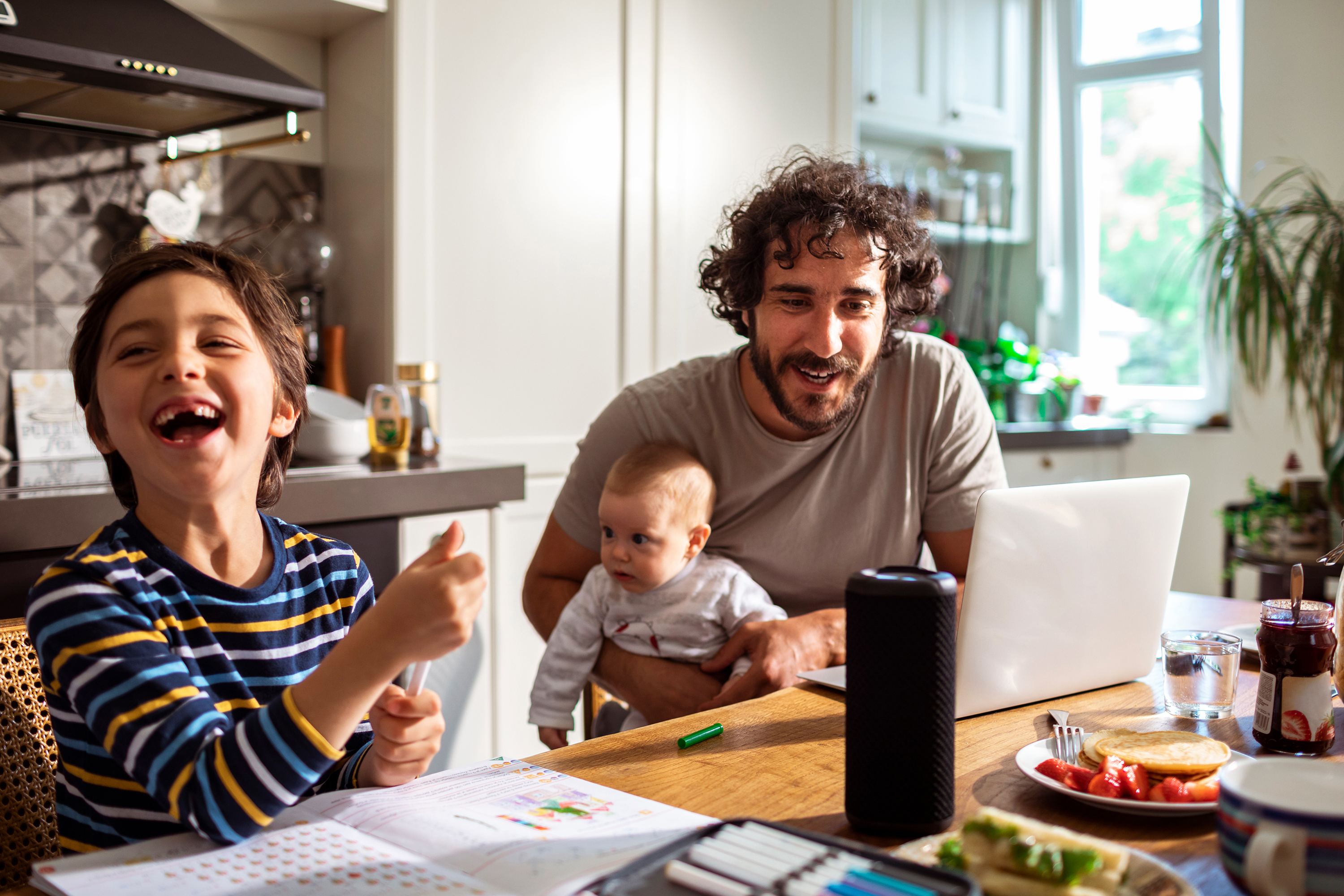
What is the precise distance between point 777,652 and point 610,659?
27 cm

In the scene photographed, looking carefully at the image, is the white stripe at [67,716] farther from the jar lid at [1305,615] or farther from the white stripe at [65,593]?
the jar lid at [1305,615]

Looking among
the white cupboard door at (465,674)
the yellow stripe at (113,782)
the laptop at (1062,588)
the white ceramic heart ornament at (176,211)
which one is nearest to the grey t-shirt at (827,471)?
the laptop at (1062,588)

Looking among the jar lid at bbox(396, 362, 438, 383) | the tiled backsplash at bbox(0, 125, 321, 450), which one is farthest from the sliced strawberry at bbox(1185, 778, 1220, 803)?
the tiled backsplash at bbox(0, 125, 321, 450)

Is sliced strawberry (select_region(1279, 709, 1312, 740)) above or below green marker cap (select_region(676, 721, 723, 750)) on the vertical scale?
above

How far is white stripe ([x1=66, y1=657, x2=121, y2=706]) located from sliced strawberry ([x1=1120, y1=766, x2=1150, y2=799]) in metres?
0.73

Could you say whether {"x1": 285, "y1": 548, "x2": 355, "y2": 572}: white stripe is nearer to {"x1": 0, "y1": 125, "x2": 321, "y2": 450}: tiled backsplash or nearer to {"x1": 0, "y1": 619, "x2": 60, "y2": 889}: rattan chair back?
{"x1": 0, "y1": 619, "x2": 60, "y2": 889}: rattan chair back

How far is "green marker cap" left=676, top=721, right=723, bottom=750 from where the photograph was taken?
95cm

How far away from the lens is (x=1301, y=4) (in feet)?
11.9

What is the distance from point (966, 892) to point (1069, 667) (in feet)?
1.92

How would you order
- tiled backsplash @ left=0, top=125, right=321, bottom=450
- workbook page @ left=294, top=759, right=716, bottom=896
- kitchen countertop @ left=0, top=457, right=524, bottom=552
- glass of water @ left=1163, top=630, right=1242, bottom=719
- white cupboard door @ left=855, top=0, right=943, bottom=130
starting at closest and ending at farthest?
workbook page @ left=294, top=759, right=716, bottom=896 → glass of water @ left=1163, top=630, right=1242, bottom=719 → kitchen countertop @ left=0, top=457, right=524, bottom=552 → tiled backsplash @ left=0, top=125, right=321, bottom=450 → white cupboard door @ left=855, top=0, right=943, bottom=130

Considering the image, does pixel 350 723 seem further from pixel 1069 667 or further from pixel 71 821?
pixel 1069 667

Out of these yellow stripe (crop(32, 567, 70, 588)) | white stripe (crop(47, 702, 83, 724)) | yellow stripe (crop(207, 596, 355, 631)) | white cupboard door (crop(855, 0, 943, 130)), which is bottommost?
white stripe (crop(47, 702, 83, 724))

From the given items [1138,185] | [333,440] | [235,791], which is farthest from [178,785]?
[1138,185]

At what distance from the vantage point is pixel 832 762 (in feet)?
2.99
